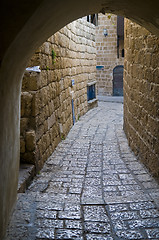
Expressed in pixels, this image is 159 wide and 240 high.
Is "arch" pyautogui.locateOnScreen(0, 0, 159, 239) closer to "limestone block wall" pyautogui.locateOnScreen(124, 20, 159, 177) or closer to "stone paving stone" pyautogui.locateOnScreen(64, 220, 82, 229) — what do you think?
"stone paving stone" pyautogui.locateOnScreen(64, 220, 82, 229)

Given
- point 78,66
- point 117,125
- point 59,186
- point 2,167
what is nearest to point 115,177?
point 59,186

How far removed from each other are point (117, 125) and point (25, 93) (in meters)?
5.07

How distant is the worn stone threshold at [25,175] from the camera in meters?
3.69

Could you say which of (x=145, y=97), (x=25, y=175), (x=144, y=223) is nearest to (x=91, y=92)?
(x=145, y=97)

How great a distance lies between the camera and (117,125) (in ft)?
29.7

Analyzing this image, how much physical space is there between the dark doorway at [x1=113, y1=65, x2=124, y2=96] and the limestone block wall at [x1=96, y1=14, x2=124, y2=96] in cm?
38

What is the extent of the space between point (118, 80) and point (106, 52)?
2.06 metres

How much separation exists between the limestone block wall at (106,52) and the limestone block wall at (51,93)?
24.5 feet

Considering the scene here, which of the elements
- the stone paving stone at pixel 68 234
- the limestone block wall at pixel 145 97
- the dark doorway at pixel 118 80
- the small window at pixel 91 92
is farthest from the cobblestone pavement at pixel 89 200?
the dark doorway at pixel 118 80

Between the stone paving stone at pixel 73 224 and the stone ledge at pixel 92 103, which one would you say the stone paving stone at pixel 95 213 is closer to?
the stone paving stone at pixel 73 224

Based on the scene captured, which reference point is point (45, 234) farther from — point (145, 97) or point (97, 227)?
point (145, 97)

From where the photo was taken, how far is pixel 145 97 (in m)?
4.69

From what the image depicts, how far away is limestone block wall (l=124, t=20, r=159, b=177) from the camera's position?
4.04m

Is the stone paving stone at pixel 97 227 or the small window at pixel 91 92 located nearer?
the stone paving stone at pixel 97 227
